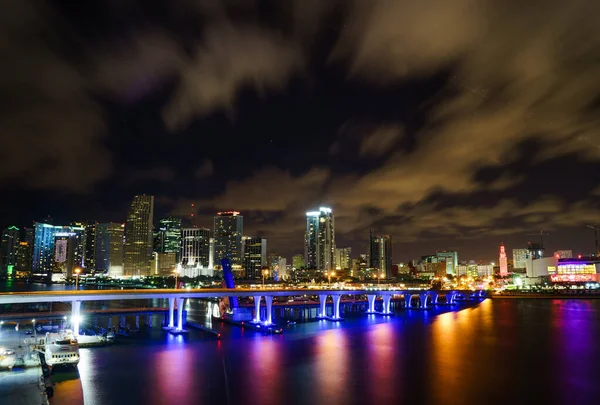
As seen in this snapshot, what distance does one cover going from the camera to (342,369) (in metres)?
49.3

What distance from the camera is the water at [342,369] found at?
Result: 39125 millimetres

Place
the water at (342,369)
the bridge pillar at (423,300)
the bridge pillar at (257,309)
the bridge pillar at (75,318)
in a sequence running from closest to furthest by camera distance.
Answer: the water at (342,369) < the bridge pillar at (75,318) < the bridge pillar at (257,309) < the bridge pillar at (423,300)

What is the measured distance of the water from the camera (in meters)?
39.1

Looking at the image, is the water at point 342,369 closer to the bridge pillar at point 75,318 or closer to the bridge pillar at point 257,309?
the bridge pillar at point 75,318

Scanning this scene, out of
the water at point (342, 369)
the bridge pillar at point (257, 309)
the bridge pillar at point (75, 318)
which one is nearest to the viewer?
the water at point (342, 369)

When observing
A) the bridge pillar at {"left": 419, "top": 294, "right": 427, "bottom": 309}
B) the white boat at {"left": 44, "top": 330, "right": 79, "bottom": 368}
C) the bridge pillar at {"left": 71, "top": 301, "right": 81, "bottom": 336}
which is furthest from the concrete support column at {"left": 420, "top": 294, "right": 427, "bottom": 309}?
the white boat at {"left": 44, "top": 330, "right": 79, "bottom": 368}

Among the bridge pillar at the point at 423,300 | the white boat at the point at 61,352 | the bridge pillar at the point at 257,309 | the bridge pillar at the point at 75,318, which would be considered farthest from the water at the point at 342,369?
the bridge pillar at the point at 423,300

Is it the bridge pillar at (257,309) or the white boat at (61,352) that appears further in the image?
the bridge pillar at (257,309)

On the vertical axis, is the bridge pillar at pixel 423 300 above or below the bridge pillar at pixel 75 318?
below

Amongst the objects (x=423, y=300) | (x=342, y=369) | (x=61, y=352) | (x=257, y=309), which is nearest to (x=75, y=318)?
(x=61, y=352)

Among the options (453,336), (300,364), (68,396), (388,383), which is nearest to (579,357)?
(453,336)

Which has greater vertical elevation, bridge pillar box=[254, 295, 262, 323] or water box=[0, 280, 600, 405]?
bridge pillar box=[254, 295, 262, 323]

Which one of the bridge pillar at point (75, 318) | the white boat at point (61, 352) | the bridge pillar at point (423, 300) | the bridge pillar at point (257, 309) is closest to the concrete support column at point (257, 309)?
the bridge pillar at point (257, 309)

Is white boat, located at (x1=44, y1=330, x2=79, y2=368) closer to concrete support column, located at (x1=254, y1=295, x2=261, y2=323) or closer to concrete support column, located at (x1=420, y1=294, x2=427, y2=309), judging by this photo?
concrete support column, located at (x1=254, y1=295, x2=261, y2=323)
